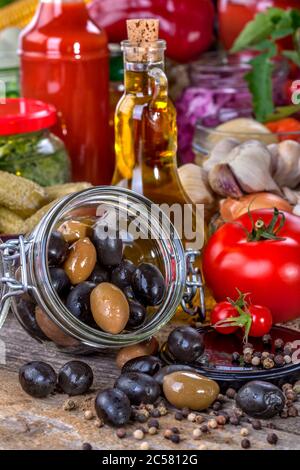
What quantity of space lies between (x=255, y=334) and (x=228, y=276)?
0.34 ft

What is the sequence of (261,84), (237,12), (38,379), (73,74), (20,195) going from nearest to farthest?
(38,379), (20,195), (73,74), (261,84), (237,12)

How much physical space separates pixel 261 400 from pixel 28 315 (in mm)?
288

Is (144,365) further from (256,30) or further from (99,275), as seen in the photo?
(256,30)

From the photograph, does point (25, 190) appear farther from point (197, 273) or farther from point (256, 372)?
point (256, 372)

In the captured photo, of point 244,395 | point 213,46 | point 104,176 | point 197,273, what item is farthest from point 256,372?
point 213,46

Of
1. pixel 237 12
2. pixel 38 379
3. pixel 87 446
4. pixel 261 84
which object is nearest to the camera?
pixel 87 446

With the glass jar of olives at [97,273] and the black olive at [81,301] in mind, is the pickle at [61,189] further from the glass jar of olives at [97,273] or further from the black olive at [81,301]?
the black olive at [81,301]

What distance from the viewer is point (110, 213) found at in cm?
106

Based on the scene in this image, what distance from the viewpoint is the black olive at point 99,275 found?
0.99m

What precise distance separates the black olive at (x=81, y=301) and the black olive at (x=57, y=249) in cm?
4

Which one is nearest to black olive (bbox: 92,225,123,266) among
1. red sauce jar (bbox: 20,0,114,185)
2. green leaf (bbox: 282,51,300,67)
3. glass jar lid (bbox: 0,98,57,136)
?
glass jar lid (bbox: 0,98,57,136)

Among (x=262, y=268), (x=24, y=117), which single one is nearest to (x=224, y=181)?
(x=262, y=268)

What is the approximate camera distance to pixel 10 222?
46.0 inches

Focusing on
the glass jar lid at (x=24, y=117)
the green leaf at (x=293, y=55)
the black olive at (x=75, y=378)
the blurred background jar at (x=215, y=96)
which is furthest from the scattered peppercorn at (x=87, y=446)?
the green leaf at (x=293, y=55)
